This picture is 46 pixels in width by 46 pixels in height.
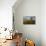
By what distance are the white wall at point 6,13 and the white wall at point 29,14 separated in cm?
117

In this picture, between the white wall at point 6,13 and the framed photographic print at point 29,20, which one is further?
the framed photographic print at point 29,20

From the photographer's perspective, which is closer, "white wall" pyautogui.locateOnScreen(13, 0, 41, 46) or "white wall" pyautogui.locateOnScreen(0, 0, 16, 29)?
"white wall" pyautogui.locateOnScreen(0, 0, 16, 29)

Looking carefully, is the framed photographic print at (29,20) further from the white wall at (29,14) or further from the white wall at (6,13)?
the white wall at (6,13)

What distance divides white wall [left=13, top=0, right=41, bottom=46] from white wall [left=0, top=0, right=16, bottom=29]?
3.84ft

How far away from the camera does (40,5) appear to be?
548 cm

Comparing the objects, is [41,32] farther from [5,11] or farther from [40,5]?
[5,11]

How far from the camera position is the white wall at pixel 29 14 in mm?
5492

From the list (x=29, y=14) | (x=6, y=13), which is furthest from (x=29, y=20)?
(x=6, y=13)

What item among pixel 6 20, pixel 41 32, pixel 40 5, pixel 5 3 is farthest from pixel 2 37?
pixel 40 5

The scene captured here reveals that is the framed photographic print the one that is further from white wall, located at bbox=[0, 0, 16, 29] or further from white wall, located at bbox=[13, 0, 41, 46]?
white wall, located at bbox=[0, 0, 16, 29]

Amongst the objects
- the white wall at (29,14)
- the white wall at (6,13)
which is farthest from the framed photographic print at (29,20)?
the white wall at (6,13)

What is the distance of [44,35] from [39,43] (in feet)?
1.84

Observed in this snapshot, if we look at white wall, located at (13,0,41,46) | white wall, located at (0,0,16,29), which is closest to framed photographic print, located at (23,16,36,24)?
white wall, located at (13,0,41,46)

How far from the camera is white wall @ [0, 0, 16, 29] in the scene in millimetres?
4297
